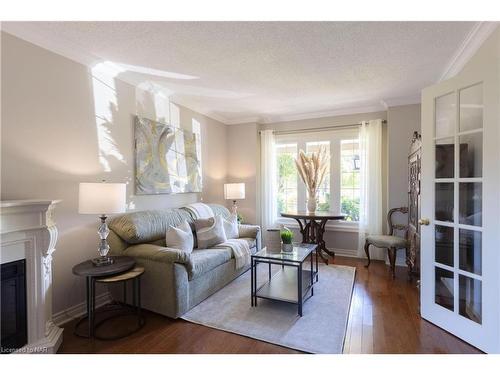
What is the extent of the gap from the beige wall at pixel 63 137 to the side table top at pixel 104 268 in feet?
1.17

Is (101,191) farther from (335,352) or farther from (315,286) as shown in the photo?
(315,286)

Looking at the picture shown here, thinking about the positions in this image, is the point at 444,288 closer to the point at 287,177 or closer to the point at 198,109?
the point at 287,177

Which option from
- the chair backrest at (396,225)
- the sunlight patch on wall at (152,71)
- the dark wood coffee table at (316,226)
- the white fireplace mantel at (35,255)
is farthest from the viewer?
the dark wood coffee table at (316,226)

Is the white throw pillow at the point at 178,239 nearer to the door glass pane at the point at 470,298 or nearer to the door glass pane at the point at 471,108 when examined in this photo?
the door glass pane at the point at 470,298

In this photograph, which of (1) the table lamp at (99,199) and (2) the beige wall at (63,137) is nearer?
(2) the beige wall at (63,137)

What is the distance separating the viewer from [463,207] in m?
1.92

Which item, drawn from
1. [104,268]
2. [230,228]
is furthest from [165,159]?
[104,268]

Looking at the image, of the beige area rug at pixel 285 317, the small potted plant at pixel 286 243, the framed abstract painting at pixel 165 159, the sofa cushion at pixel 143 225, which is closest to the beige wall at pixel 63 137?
the framed abstract painting at pixel 165 159

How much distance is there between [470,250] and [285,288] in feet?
5.19

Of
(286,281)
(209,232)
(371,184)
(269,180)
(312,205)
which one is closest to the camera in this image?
(286,281)

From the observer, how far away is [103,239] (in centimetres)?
223

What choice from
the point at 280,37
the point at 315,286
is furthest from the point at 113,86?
the point at 315,286

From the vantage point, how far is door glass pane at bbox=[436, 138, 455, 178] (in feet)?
6.56

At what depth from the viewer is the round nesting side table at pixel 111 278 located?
1.97 metres
